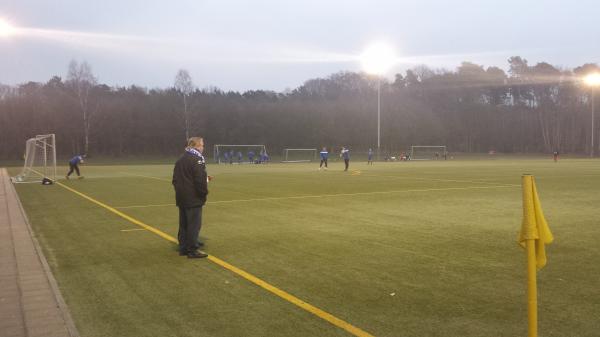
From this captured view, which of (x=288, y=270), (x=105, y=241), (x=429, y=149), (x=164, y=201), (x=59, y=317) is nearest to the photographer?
(x=59, y=317)

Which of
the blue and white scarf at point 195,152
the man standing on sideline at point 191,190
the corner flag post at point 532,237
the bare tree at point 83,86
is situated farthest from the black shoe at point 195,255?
the bare tree at point 83,86

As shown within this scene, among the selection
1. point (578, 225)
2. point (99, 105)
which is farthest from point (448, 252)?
point (99, 105)

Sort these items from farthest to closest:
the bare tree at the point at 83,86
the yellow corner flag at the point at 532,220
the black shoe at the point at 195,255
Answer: the bare tree at the point at 83,86 < the black shoe at the point at 195,255 < the yellow corner flag at the point at 532,220

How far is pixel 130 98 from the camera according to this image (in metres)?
86.8

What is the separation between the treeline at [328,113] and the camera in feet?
237

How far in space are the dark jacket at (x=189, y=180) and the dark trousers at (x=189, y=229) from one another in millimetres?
132

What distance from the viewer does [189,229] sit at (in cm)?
761

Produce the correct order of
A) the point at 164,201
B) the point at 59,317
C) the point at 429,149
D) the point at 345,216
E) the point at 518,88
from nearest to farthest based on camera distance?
the point at 59,317 < the point at 345,216 < the point at 164,201 < the point at 429,149 < the point at 518,88

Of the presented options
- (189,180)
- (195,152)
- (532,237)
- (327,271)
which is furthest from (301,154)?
(532,237)

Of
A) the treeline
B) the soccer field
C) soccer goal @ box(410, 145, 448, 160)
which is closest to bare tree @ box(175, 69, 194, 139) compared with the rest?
Answer: the treeline

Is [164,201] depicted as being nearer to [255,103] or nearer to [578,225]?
[578,225]

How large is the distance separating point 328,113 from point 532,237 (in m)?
93.8

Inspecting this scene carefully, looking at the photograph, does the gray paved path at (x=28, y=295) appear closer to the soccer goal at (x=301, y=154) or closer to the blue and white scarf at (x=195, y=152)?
the blue and white scarf at (x=195, y=152)

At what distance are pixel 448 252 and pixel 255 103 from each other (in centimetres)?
9020
